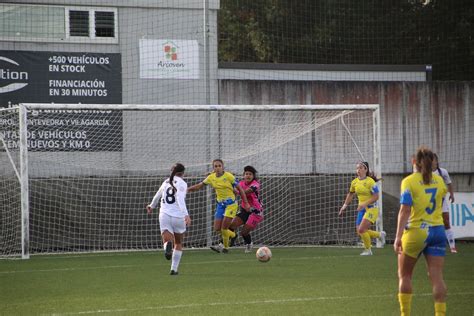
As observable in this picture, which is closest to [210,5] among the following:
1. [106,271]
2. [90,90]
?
[90,90]

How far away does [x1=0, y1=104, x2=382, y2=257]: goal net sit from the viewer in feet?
66.0

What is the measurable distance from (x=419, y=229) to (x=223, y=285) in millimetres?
4720

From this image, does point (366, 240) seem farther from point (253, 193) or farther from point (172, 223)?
point (172, 223)

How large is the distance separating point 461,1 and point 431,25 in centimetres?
153

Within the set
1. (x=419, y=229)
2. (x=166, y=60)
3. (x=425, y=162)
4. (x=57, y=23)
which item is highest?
(x=57, y=23)

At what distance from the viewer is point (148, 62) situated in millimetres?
21891

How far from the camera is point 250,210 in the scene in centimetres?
1969

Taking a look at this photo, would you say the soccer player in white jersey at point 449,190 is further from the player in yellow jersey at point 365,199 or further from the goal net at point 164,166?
the goal net at point 164,166

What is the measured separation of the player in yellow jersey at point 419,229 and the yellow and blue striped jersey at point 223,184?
1051cm

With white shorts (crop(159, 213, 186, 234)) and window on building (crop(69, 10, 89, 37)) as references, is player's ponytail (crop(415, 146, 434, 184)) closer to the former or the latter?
white shorts (crop(159, 213, 186, 234))

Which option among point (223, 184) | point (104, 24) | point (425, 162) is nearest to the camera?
point (425, 162)

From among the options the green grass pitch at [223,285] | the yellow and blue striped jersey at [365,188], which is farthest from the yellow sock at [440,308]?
the yellow and blue striped jersey at [365,188]

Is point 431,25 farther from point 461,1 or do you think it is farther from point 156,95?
point 156,95

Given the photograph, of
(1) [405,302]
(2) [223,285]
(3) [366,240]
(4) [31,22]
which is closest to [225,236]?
(3) [366,240]
